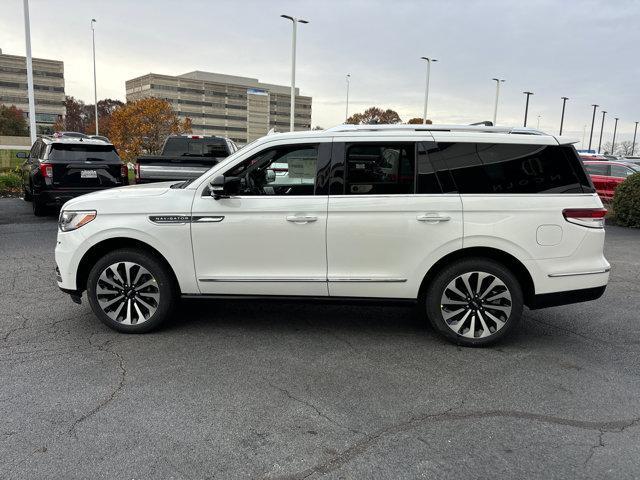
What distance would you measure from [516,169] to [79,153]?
993 cm

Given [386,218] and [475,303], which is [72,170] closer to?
[386,218]

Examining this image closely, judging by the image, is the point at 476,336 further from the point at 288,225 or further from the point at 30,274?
the point at 30,274

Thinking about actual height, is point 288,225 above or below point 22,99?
below

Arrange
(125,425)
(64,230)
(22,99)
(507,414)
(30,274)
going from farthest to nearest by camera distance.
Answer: (22,99), (30,274), (64,230), (507,414), (125,425)

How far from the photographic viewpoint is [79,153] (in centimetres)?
Answer: 1141

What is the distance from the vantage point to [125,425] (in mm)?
3236

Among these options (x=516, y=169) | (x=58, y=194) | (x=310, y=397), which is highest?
Result: (x=516, y=169)

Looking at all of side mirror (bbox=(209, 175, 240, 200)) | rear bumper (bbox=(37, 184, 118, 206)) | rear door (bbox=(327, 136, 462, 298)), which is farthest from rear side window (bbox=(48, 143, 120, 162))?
rear door (bbox=(327, 136, 462, 298))

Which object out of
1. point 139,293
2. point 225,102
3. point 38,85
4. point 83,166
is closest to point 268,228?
point 139,293

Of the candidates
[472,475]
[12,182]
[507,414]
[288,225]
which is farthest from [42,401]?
[12,182]

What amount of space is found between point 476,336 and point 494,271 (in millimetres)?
615

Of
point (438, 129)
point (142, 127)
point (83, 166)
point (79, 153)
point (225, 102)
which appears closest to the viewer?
point (438, 129)

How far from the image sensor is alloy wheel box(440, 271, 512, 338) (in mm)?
4531

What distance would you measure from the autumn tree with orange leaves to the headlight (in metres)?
32.6
